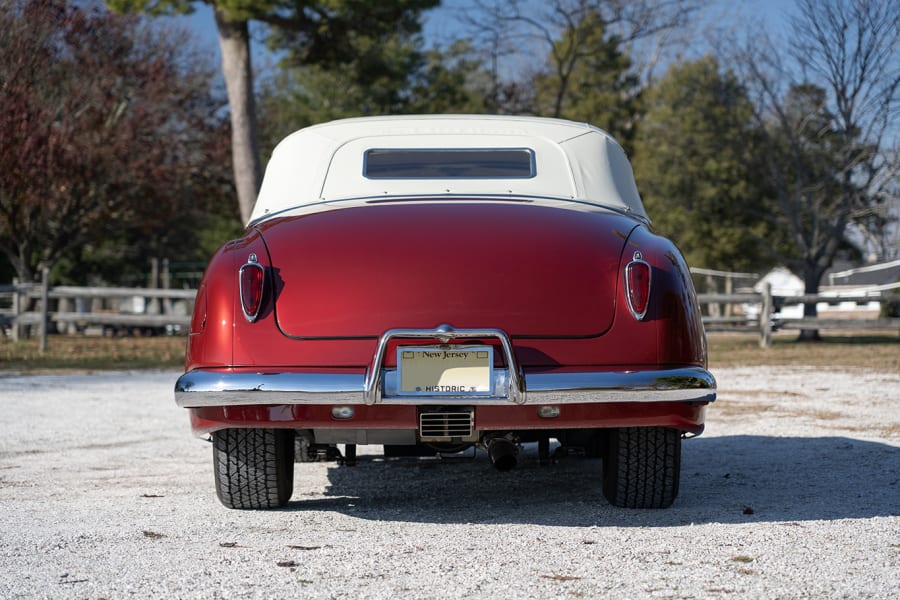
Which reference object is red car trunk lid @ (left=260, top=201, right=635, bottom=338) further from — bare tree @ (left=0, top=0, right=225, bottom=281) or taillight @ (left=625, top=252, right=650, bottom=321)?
bare tree @ (left=0, top=0, right=225, bottom=281)

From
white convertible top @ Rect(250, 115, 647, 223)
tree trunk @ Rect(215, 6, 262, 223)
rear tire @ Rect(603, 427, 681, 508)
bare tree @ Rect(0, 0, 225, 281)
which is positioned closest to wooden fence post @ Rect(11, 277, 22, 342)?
bare tree @ Rect(0, 0, 225, 281)

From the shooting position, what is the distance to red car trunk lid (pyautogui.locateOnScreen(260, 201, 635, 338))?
3762 millimetres

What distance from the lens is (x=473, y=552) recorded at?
350cm

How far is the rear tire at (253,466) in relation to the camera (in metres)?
4.07

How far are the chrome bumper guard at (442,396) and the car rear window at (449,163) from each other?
117 centimetres

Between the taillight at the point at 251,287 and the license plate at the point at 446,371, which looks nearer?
the license plate at the point at 446,371

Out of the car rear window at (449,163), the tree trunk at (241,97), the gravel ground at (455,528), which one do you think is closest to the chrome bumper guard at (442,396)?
the gravel ground at (455,528)

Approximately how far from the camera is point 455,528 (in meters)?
3.94

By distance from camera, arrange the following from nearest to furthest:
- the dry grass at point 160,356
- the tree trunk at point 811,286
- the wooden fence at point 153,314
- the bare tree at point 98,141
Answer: the dry grass at point 160,356
the wooden fence at point 153,314
the bare tree at point 98,141
the tree trunk at point 811,286

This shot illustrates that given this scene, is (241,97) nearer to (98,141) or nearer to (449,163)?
(98,141)

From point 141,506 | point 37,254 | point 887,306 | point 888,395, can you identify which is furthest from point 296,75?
point 141,506

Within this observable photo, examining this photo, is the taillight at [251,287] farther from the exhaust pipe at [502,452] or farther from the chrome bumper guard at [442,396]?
the exhaust pipe at [502,452]

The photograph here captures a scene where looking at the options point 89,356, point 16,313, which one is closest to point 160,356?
point 89,356

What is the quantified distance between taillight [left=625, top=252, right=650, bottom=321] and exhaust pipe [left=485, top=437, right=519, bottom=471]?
69cm
